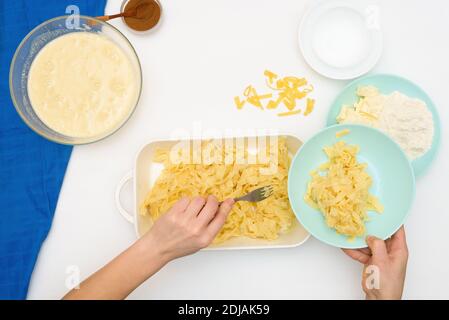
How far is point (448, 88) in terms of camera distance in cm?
133

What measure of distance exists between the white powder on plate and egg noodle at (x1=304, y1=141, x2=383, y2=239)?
0.37 feet

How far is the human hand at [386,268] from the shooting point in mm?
1068

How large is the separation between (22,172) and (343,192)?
1.09 m

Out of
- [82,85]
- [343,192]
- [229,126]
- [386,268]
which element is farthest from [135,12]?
[386,268]

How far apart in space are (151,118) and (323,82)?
0.61 metres

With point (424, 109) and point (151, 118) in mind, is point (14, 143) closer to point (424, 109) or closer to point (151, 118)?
point (151, 118)

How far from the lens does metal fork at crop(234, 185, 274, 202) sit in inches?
47.3

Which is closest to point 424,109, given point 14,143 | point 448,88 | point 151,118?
point 448,88

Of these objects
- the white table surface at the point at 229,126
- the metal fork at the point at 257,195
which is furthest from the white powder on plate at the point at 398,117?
the metal fork at the point at 257,195

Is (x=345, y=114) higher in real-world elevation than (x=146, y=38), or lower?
lower


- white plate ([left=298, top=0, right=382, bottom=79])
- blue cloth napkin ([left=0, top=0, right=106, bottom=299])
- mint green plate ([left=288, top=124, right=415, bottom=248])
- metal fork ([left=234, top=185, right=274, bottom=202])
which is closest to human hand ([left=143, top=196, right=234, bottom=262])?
metal fork ([left=234, top=185, right=274, bottom=202])

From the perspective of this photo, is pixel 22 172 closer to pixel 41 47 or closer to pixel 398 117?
pixel 41 47

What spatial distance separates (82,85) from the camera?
1272 millimetres
